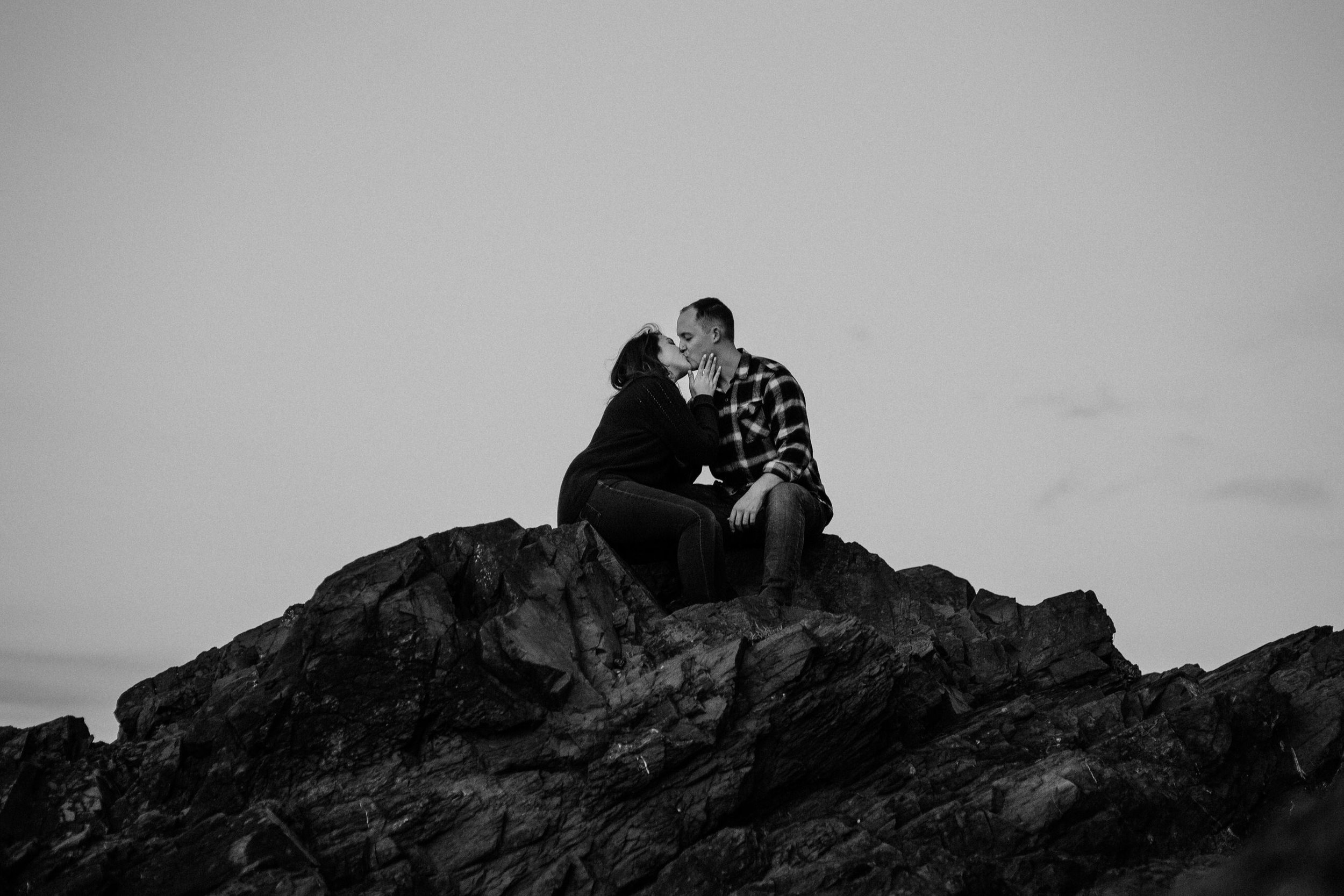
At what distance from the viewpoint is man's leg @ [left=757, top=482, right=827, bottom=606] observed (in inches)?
497

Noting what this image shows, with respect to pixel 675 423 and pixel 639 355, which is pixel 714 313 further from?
pixel 675 423

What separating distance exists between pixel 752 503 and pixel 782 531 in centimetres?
47

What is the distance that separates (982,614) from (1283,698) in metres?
3.93

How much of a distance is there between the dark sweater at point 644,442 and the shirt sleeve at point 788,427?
75 cm

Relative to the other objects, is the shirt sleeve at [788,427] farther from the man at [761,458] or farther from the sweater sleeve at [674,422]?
the sweater sleeve at [674,422]

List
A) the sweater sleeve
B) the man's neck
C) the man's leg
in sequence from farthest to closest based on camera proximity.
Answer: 1. the man's neck
2. the sweater sleeve
3. the man's leg

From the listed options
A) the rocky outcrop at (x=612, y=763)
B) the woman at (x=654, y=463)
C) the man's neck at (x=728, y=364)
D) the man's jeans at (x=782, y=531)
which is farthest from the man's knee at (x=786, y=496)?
the man's neck at (x=728, y=364)

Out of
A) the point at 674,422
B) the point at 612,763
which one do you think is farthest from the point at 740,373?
the point at 612,763

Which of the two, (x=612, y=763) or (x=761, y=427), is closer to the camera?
(x=612, y=763)

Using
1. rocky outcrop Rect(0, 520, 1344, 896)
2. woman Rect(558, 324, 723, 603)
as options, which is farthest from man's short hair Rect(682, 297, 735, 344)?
rocky outcrop Rect(0, 520, 1344, 896)

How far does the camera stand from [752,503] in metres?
12.8

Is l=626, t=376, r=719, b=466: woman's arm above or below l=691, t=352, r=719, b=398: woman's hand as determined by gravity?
below

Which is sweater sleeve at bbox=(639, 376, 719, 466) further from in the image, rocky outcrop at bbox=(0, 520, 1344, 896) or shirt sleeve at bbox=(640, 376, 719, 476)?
rocky outcrop at bbox=(0, 520, 1344, 896)

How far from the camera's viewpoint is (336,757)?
32.8 ft
